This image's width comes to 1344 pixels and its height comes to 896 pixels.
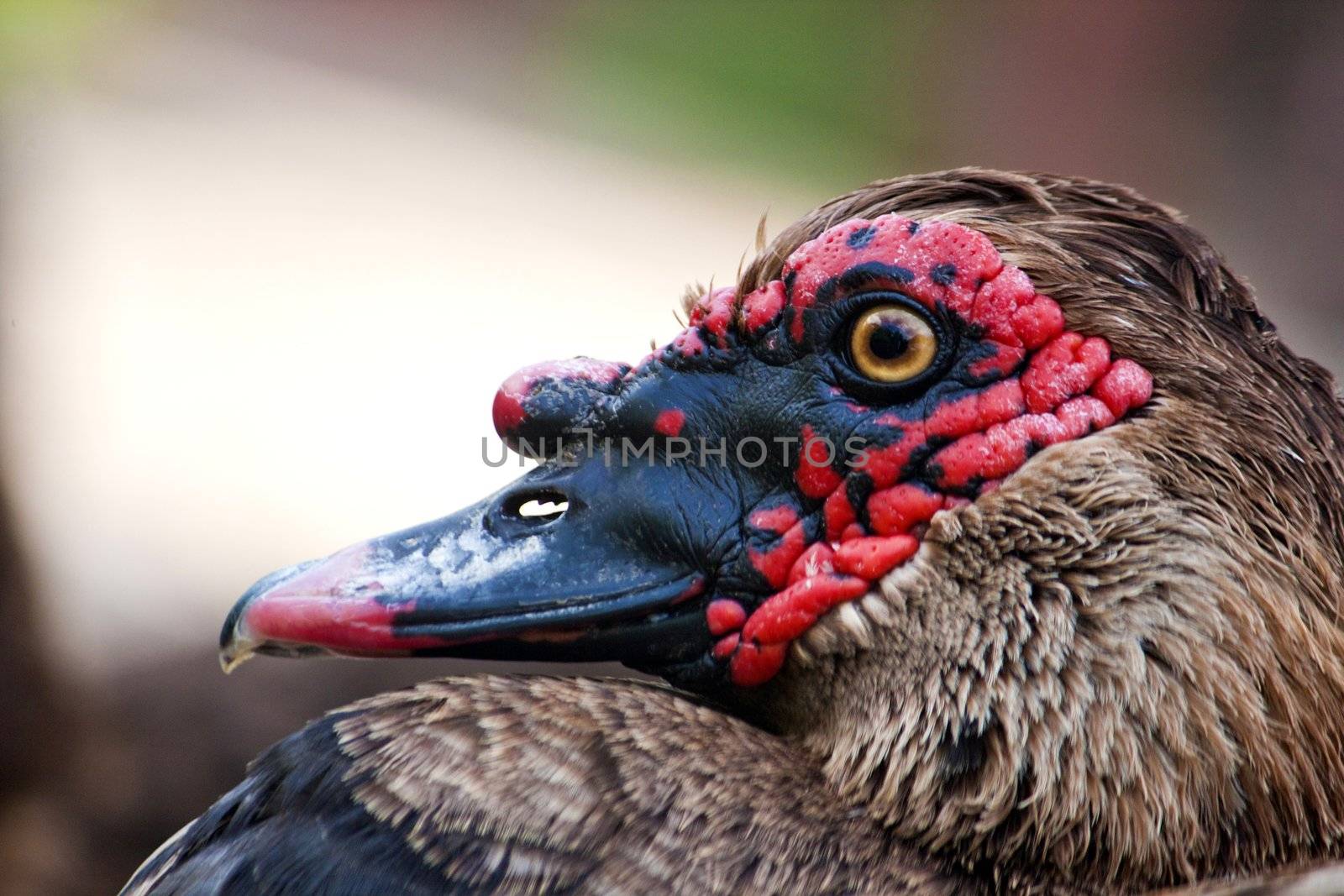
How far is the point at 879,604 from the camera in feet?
7.09

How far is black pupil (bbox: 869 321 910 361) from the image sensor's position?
7.33ft

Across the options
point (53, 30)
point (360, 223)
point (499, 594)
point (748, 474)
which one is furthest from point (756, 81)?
point (499, 594)

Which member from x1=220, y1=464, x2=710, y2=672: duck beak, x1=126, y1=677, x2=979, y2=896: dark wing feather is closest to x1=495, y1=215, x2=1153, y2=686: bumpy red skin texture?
x1=220, y1=464, x2=710, y2=672: duck beak

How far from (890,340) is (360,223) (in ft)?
25.9

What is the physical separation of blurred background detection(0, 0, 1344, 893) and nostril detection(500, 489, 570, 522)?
2367mm

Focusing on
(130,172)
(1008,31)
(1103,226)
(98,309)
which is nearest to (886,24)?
(1008,31)

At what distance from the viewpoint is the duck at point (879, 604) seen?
2000mm

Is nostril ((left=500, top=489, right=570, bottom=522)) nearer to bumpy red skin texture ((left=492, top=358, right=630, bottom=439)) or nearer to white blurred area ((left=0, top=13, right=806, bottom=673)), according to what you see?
bumpy red skin texture ((left=492, top=358, right=630, bottom=439))

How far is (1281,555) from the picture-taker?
2.04 metres

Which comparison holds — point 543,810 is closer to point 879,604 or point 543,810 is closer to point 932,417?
point 879,604

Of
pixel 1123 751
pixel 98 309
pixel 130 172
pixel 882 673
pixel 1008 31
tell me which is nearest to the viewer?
pixel 1123 751

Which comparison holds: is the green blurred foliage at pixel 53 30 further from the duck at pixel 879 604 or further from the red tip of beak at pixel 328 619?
the duck at pixel 879 604

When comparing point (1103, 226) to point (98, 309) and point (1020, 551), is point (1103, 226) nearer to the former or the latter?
point (1020, 551)

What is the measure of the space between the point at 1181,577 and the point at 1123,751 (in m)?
0.26
